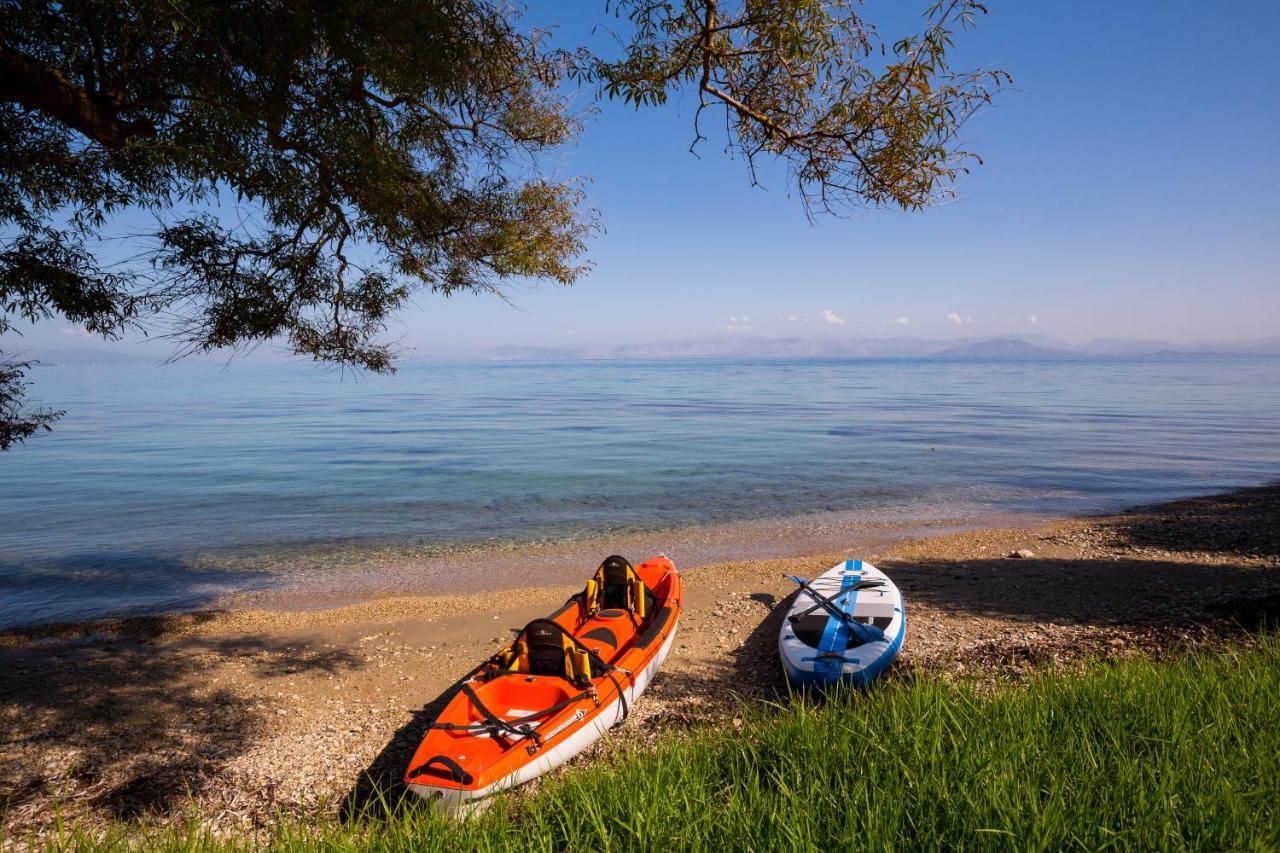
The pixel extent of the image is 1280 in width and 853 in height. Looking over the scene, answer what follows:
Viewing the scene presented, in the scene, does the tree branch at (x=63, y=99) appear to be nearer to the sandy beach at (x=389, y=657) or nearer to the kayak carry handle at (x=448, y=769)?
the sandy beach at (x=389, y=657)

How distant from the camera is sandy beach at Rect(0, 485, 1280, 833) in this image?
594 centimetres

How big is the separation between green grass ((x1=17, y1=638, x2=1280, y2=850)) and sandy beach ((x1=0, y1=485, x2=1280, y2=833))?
134 cm

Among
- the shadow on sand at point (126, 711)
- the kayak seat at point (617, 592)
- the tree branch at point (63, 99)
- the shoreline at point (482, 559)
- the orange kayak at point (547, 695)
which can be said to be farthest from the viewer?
the shoreline at point (482, 559)

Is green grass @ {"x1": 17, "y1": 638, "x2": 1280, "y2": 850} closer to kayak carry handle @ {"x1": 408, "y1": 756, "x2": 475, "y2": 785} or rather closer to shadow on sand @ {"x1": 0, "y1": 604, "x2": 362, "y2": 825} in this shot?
kayak carry handle @ {"x1": 408, "y1": 756, "x2": 475, "y2": 785}

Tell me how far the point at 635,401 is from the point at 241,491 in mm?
37017

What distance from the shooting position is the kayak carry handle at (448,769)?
519 cm

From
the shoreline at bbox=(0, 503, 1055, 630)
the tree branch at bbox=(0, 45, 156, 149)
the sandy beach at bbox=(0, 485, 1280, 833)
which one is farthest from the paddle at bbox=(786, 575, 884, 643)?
the tree branch at bbox=(0, 45, 156, 149)

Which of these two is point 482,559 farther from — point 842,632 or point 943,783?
point 943,783

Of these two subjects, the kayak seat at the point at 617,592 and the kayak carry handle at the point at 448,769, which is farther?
the kayak seat at the point at 617,592

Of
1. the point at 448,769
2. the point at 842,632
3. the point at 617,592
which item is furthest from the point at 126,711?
the point at 842,632

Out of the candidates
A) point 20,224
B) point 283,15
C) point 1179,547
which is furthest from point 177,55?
point 1179,547

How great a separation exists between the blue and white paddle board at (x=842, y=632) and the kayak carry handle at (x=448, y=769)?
3.26 metres

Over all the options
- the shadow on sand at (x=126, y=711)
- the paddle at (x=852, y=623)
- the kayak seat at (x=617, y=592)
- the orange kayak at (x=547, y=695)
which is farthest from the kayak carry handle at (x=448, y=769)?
the paddle at (x=852, y=623)

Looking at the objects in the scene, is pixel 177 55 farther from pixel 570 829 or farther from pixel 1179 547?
pixel 1179 547
